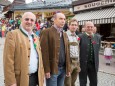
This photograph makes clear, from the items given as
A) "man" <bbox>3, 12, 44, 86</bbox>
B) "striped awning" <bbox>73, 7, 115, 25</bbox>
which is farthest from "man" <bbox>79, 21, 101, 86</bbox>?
"striped awning" <bbox>73, 7, 115, 25</bbox>

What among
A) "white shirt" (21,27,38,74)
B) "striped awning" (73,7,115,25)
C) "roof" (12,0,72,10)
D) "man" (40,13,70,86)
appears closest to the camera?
"white shirt" (21,27,38,74)

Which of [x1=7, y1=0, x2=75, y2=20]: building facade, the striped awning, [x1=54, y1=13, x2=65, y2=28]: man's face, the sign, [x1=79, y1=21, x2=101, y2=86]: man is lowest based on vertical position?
[x1=79, y1=21, x2=101, y2=86]: man

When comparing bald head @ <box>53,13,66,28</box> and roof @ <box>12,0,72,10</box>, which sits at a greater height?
roof @ <box>12,0,72,10</box>

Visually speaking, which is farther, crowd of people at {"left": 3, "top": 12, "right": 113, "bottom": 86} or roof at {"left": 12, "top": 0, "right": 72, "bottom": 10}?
roof at {"left": 12, "top": 0, "right": 72, "bottom": 10}

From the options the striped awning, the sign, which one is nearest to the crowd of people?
the striped awning

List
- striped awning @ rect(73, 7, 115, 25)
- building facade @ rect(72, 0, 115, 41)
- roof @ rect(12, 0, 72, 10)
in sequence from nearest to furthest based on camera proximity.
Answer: striped awning @ rect(73, 7, 115, 25), building facade @ rect(72, 0, 115, 41), roof @ rect(12, 0, 72, 10)

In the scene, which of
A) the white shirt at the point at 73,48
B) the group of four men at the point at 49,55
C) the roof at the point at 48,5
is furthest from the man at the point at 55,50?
the roof at the point at 48,5

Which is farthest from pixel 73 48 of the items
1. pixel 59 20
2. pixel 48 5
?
pixel 48 5

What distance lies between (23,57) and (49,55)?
85cm

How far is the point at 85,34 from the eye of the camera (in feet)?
16.3

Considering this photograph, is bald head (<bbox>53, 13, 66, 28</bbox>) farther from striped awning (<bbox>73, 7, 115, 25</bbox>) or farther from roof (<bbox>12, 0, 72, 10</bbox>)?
roof (<bbox>12, 0, 72, 10</bbox>)

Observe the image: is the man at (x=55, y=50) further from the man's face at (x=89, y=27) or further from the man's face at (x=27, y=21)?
the man's face at (x=89, y=27)

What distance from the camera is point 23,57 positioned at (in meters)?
3.27

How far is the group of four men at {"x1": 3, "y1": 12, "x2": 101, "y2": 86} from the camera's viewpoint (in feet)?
10.6
